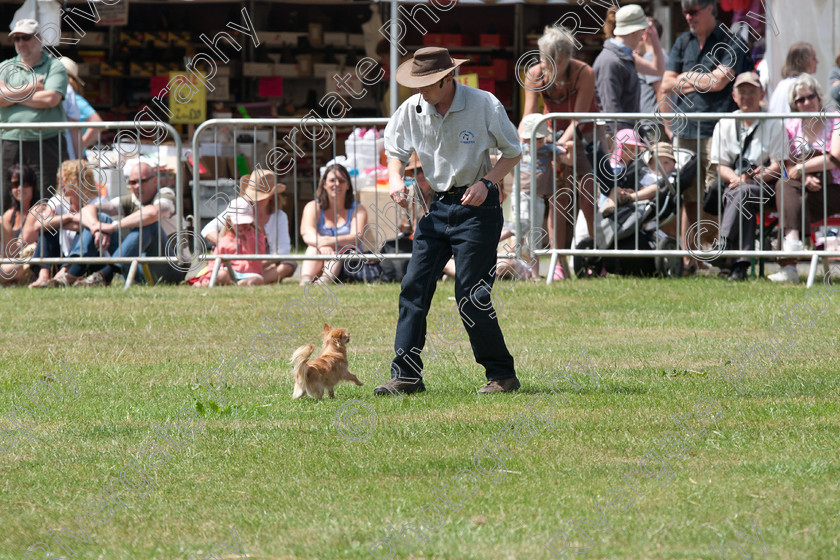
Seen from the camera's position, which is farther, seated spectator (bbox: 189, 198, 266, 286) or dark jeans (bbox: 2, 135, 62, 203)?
dark jeans (bbox: 2, 135, 62, 203)

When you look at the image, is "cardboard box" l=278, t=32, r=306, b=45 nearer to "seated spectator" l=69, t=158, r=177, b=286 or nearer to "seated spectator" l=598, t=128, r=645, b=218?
"seated spectator" l=69, t=158, r=177, b=286

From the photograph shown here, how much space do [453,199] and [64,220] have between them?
6.40m

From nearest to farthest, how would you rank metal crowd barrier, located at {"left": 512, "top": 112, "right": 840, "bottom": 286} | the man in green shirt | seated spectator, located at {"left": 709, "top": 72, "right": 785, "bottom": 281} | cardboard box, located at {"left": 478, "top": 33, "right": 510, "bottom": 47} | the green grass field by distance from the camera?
the green grass field → metal crowd barrier, located at {"left": 512, "top": 112, "right": 840, "bottom": 286} → seated spectator, located at {"left": 709, "top": 72, "right": 785, "bottom": 281} → the man in green shirt → cardboard box, located at {"left": 478, "top": 33, "right": 510, "bottom": 47}

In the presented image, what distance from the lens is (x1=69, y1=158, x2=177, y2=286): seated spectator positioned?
1196cm

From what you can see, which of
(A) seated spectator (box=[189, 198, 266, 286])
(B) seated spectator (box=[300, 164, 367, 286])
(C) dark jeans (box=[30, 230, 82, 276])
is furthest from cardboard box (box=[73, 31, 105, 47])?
(B) seated spectator (box=[300, 164, 367, 286])

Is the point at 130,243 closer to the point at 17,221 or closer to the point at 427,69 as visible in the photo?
the point at 17,221

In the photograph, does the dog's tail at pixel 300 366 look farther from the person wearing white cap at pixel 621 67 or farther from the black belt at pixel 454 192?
the person wearing white cap at pixel 621 67

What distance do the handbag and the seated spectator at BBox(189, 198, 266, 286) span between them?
4189 millimetres

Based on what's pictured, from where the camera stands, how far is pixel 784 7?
46.6ft

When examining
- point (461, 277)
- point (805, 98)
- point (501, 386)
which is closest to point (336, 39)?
point (805, 98)

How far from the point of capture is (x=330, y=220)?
12195mm

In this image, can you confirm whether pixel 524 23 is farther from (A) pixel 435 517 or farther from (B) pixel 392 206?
(A) pixel 435 517

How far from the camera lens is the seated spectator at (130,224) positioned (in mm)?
11961

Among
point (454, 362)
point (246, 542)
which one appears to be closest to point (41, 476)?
point (246, 542)
